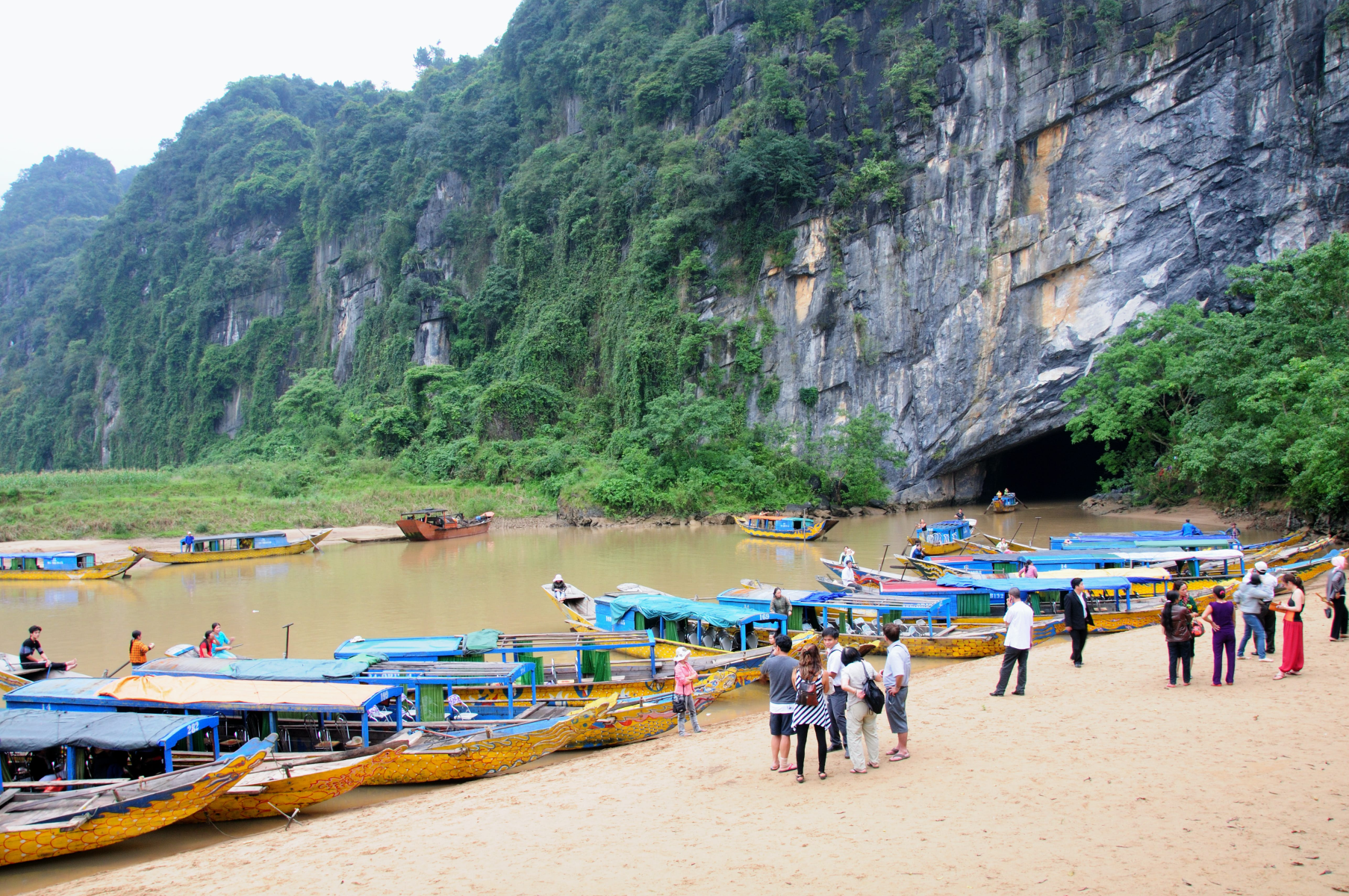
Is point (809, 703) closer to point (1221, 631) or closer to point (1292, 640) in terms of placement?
point (1221, 631)

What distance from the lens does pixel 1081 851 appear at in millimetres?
5285

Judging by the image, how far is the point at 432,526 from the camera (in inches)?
1271

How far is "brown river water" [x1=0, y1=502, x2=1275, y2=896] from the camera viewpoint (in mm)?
11922

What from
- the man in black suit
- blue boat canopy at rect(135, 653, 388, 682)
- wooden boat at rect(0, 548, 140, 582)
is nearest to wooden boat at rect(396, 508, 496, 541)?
wooden boat at rect(0, 548, 140, 582)

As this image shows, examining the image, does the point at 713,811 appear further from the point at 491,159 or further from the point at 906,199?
the point at 491,159

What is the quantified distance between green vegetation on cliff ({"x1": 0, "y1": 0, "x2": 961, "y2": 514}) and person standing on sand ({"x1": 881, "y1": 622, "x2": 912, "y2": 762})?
94.6ft

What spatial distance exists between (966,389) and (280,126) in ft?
201

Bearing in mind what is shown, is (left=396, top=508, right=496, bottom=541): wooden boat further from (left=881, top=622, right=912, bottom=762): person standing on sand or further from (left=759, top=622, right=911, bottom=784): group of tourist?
(left=881, top=622, right=912, bottom=762): person standing on sand

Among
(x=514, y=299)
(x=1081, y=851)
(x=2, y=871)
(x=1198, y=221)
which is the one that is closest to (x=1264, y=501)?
Answer: (x=1198, y=221)

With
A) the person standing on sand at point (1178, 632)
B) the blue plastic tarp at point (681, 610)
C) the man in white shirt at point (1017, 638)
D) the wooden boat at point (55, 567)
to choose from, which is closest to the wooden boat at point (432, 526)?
the wooden boat at point (55, 567)

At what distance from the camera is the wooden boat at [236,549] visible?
87.6 ft

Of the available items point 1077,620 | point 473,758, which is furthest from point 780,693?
point 1077,620

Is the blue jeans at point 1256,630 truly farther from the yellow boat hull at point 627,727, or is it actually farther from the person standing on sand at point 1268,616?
the yellow boat hull at point 627,727

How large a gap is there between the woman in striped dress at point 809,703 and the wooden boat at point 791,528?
21708 mm
